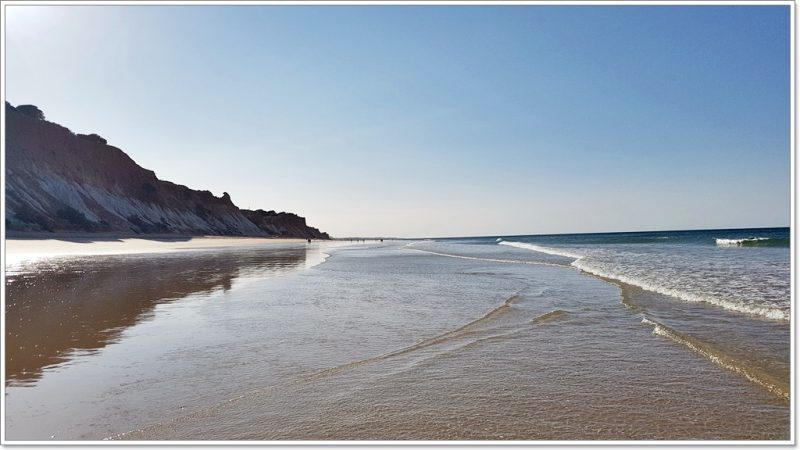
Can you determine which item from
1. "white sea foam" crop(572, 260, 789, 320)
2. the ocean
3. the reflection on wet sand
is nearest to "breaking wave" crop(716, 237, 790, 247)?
"white sea foam" crop(572, 260, 789, 320)

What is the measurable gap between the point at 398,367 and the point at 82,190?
7813 centimetres

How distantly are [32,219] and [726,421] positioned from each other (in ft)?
207

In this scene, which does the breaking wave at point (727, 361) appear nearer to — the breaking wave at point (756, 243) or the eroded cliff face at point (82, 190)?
the breaking wave at point (756, 243)

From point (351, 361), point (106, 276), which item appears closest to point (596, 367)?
point (351, 361)

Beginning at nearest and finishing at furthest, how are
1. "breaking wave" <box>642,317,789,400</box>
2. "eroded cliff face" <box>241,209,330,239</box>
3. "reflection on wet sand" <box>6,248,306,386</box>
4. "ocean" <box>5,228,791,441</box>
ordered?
1. "ocean" <box>5,228,791,441</box>
2. "breaking wave" <box>642,317,789,400</box>
3. "reflection on wet sand" <box>6,248,306,386</box>
4. "eroded cliff face" <box>241,209,330,239</box>

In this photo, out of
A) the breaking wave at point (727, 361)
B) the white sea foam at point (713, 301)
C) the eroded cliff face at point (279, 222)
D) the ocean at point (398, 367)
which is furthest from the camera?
the eroded cliff face at point (279, 222)

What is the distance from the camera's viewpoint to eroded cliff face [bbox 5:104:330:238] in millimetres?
54250

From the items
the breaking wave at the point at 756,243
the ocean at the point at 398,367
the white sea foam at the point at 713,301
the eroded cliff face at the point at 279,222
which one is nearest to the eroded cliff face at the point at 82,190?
the eroded cliff face at the point at 279,222

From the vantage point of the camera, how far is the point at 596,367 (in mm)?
6340

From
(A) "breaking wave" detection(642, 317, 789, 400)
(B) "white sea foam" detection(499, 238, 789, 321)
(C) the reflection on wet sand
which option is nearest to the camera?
(A) "breaking wave" detection(642, 317, 789, 400)

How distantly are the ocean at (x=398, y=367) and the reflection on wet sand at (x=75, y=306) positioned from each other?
0.24 ft

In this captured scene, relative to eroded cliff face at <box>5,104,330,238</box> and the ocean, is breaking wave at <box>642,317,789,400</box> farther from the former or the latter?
eroded cliff face at <box>5,104,330,238</box>

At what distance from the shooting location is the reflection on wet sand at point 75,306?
702 cm

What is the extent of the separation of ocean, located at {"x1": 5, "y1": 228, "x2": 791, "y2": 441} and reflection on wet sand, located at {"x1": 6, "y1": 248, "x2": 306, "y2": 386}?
7 cm
